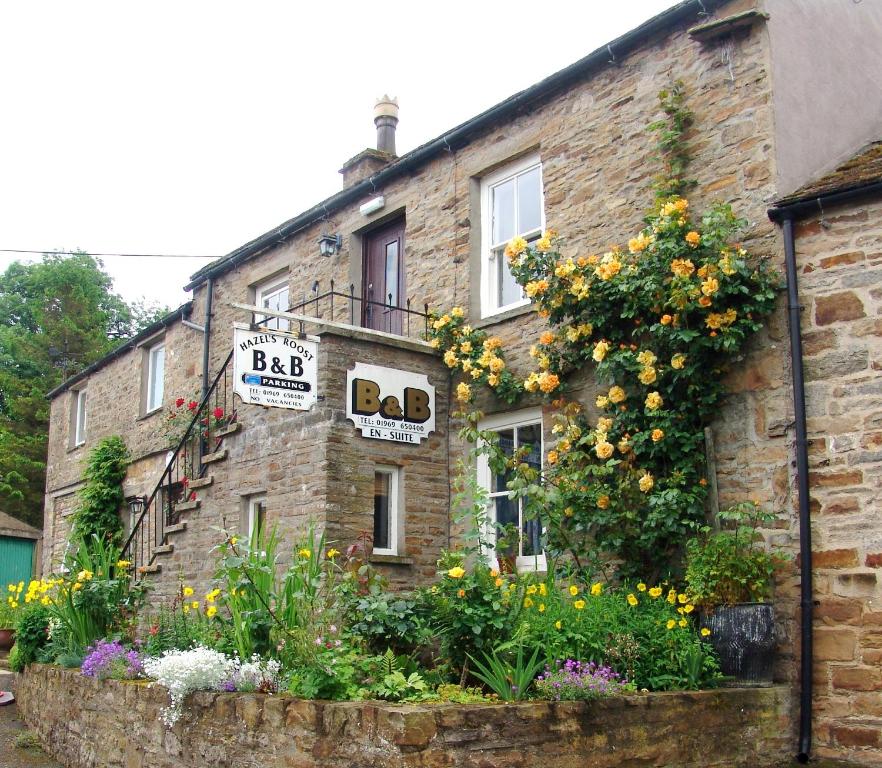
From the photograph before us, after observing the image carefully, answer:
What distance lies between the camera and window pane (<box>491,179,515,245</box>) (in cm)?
1078

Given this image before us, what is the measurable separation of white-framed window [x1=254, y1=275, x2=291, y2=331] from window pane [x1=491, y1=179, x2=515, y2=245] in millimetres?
3896

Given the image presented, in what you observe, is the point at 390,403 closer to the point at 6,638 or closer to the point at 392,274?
the point at 392,274

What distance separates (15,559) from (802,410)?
70.9 ft

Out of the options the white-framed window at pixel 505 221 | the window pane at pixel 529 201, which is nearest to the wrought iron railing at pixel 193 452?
the white-framed window at pixel 505 221

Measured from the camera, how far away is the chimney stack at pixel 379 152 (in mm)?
13664

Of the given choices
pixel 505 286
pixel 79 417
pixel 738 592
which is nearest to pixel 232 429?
pixel 505 286

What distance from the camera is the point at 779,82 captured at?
8523mm

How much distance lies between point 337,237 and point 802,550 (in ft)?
24.8

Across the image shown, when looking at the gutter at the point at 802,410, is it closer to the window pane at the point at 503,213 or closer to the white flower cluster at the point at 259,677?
the window pane at the point at 503,213

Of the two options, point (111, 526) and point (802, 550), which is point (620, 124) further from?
point (111, 526)

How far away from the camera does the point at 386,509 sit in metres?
10.1

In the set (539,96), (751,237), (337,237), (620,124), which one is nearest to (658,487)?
(751,237)

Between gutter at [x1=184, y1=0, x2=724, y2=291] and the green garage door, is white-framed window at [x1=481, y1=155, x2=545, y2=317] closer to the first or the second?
gutter at [x1=184, y1=0, x2=724, y2=291]

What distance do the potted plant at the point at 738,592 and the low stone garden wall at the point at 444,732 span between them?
0.24 meters
